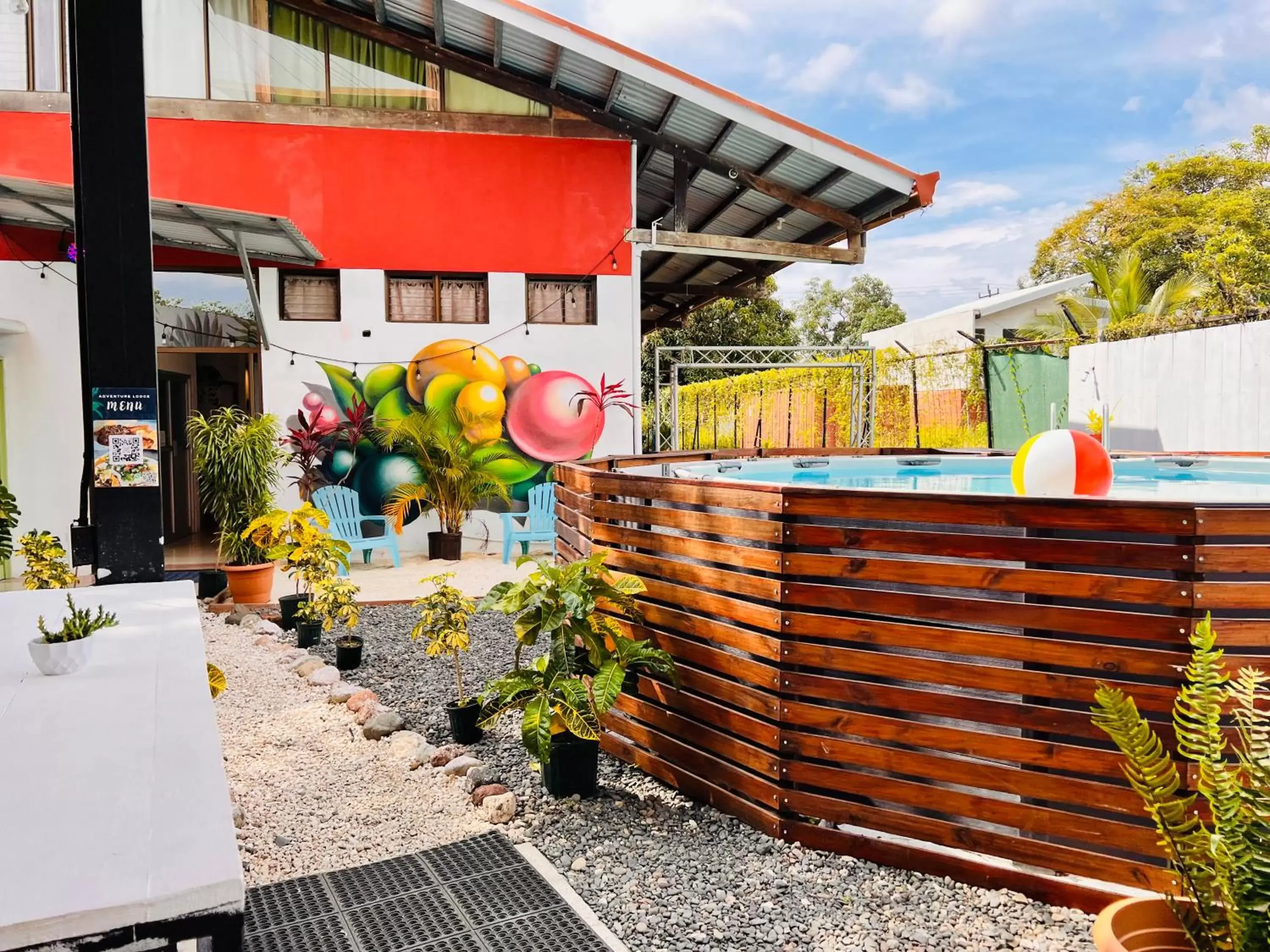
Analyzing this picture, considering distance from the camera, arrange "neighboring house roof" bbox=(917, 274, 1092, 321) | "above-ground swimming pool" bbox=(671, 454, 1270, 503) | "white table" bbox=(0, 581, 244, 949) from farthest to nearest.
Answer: "neighboring house roof" bbox=(917, 274, 1092, 321) < "above-ground swimming pool" bbox=(671, 454, 1270, 503) < "white table" bbox=(0, 581, 244, 949)

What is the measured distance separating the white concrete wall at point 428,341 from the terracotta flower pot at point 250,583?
1.99 m

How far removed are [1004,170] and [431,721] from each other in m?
84.6

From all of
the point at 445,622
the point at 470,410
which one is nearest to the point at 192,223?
the point at 470,410

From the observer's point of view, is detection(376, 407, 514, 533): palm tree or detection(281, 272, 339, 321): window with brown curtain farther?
detection(281, 272, 339, 321): window with brown curtain

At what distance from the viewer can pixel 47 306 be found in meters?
9.07

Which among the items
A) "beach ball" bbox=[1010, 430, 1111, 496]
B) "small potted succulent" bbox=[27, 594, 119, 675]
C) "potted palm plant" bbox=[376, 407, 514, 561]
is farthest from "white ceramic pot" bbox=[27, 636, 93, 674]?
"potted palm plant" bbox=[376, 407, 514, 561]

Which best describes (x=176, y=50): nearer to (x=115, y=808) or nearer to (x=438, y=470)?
(x=438, y=470)

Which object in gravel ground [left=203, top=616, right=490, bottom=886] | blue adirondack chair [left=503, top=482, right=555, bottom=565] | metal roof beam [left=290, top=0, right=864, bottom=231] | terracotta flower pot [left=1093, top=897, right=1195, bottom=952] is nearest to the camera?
terracotta flower pot [left=1093, top=897, right=1195, bottom=952]

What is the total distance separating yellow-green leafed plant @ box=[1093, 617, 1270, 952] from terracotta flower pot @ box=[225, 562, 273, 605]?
23.3 ft

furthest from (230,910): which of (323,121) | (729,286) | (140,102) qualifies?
(729,286)

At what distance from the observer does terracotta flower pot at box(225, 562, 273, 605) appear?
305 inches

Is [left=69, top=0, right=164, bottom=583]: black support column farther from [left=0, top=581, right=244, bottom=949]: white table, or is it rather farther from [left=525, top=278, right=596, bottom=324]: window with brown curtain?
[left=525, top=278, right=596, bottom=324]: window with brown curtain

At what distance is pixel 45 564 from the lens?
5973 mm

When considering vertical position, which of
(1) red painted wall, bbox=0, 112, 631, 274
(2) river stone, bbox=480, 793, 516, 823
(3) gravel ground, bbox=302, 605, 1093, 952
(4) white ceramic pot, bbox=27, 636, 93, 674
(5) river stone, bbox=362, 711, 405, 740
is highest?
(1) red painted wall, bbox=0, 112, 631, 274
